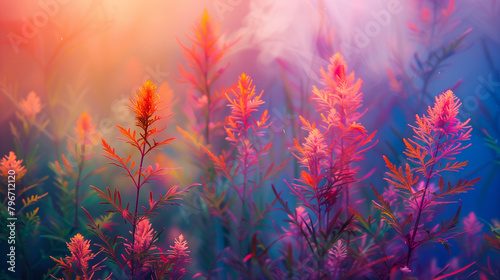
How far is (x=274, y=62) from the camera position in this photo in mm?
1072

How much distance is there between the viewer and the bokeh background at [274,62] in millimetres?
1040

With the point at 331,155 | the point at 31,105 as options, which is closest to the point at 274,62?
the point at 331,155

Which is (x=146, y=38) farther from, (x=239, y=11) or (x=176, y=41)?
(x=239, y=11)

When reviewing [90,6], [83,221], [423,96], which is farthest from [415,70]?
[83,221]

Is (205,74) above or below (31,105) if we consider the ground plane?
below

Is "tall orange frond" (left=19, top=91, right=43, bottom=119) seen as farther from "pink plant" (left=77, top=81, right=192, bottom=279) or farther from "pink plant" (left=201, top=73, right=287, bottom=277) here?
"pink plant" (left=201, top=73, right=287, bottom=277)

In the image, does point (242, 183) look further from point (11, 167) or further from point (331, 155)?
point (11, 167)

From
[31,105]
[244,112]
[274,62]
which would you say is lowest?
[244,112]

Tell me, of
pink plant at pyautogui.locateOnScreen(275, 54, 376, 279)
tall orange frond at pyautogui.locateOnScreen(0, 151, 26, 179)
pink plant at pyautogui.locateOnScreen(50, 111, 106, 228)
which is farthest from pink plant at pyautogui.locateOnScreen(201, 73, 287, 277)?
tall orange frond at pyautogui.locateOnScreen(0, 151, 26, 179)

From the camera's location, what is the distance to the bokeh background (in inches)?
40.9

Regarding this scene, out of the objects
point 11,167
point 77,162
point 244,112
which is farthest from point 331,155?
point 11,167

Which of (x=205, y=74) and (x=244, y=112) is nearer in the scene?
(x=244, y=112)

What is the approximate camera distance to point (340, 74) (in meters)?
0.89

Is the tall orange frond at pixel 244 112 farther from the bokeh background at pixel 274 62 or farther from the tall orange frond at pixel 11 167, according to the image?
the tall orange frond at pixel 11 167
